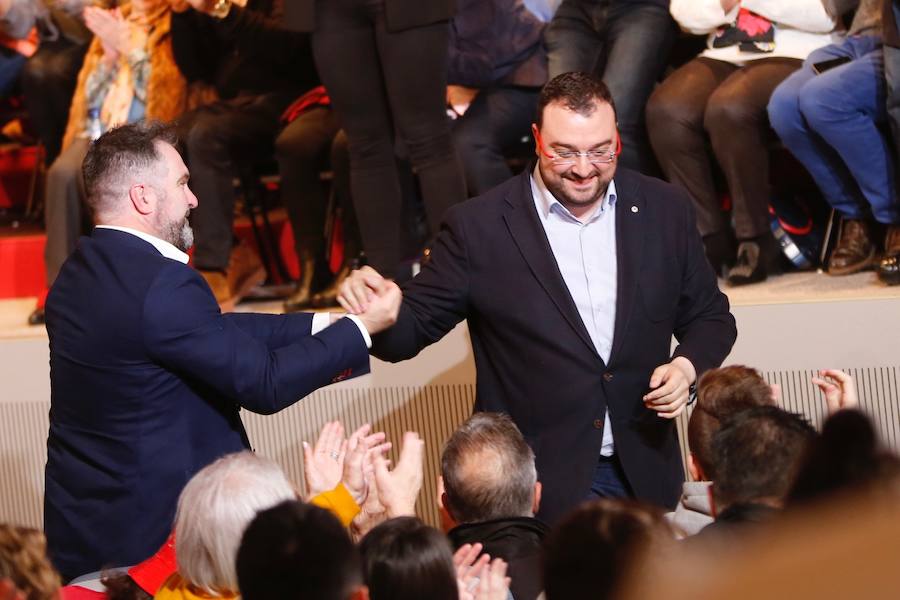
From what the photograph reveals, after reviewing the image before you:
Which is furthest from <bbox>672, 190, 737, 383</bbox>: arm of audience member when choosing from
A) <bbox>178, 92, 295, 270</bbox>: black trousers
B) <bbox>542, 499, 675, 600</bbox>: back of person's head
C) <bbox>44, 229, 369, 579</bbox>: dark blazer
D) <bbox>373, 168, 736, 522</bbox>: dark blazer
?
<bbox>178, 92, 295, 270</bbox>: black trousers

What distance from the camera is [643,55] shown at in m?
4.08

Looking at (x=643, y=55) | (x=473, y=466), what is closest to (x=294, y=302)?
(x=643, y=55)

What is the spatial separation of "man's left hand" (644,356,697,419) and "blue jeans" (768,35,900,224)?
1358mm

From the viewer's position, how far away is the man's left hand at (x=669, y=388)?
2580 millimetres

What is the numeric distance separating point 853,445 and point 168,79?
11.9 feet

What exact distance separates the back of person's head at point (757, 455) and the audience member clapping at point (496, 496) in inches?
16.1

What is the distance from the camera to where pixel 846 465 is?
148cm

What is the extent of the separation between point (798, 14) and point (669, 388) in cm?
176

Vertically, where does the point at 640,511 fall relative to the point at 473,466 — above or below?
above

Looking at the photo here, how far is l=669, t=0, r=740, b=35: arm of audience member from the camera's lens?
155 inches

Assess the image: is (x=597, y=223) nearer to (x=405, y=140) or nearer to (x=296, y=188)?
(x=405, y=140)

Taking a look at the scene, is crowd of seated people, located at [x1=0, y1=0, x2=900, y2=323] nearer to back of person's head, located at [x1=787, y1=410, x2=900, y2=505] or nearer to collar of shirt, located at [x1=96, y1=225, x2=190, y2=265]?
collar of shirt, located at [x1=96, y1=225, x2=190, y2=265]

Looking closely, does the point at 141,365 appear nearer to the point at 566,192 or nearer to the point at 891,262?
the point at 566,192

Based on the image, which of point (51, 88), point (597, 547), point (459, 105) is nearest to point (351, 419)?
point (459, 105)
